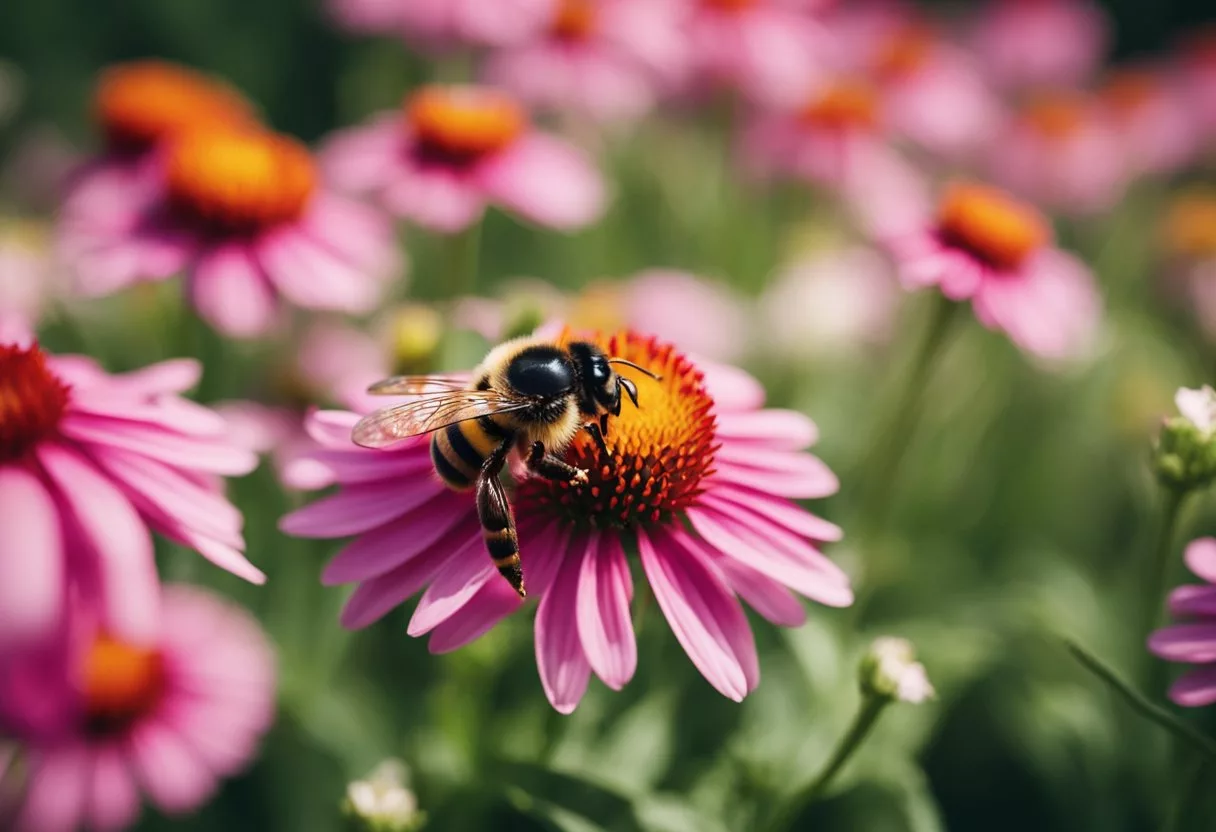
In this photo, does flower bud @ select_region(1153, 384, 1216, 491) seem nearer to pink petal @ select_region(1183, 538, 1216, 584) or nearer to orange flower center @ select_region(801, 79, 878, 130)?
pink petal @ select_region(1183, 538, 1216, 584)

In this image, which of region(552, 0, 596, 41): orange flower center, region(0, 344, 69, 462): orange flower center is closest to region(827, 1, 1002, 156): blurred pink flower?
region(552, 0, 596, 41): orange flower center

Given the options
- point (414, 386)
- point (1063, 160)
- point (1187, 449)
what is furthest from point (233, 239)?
point (1063, 160)

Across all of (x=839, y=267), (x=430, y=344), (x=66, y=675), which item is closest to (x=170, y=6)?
(x=839, y=267)

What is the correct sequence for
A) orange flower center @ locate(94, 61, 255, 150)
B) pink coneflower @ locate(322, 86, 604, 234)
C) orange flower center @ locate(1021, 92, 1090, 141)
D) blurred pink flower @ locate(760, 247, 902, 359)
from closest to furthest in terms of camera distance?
pink coneflower @ locate(322, 86, 604, 234) → orange flower center @ locate(94, 61, 255, 150) → blurred pink flower @ locate(760, 247, 902, 359) → orange flower center @ locate(1021, 92, 1090, 141)

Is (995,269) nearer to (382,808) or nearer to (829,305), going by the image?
(829,305)

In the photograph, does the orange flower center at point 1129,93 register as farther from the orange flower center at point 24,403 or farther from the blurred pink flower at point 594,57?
the orange flower center at point 24,403

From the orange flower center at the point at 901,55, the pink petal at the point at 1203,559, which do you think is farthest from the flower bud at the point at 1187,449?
the orange flower center at the point at 901,55
